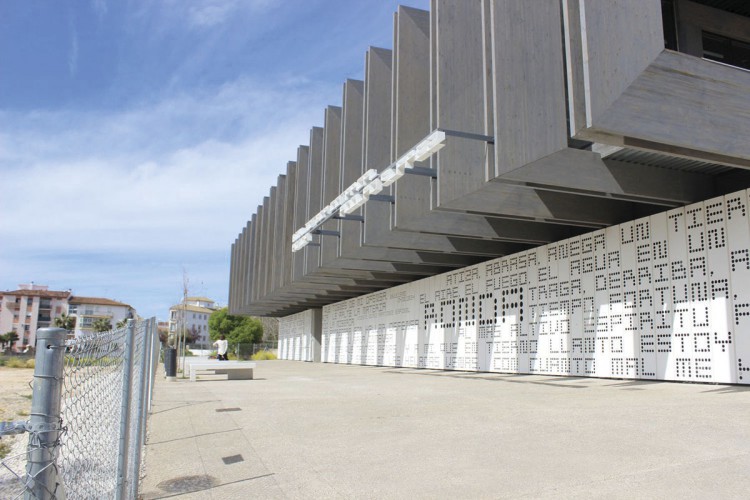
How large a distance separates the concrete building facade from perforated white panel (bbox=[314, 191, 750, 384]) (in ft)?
0.17

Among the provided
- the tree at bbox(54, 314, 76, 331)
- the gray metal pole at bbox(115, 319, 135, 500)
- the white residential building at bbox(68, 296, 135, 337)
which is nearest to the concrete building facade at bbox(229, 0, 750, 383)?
the gray metal pole at bbox(115, 319, 135, 500)

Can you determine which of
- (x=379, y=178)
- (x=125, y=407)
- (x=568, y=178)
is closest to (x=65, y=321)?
(x=379, y=178)

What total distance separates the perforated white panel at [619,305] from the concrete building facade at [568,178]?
50mm

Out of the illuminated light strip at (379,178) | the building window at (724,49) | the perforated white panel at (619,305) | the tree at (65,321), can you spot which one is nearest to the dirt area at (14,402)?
the illuminated light strip at (379,178)

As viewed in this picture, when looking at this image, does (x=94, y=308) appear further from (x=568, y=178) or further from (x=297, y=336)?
(x=568, y=178)

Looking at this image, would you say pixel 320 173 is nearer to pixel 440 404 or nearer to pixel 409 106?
pixel 409 106

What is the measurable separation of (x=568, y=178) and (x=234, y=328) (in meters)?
72.3

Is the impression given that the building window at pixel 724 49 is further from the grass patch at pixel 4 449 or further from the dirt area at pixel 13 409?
the grass patch at pixel 4 449

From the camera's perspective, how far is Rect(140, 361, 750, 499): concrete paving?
4852mm

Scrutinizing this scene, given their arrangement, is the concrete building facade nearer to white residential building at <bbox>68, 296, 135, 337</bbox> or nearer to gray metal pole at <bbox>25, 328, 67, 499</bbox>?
gray metal pole at <bbox>25, 328, 67, 499</bbox>

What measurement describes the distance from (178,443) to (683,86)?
990cm

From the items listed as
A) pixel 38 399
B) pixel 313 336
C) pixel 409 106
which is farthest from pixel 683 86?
pixel 313 336

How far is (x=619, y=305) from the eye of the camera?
1545 cm

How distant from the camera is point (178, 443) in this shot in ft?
24.1
